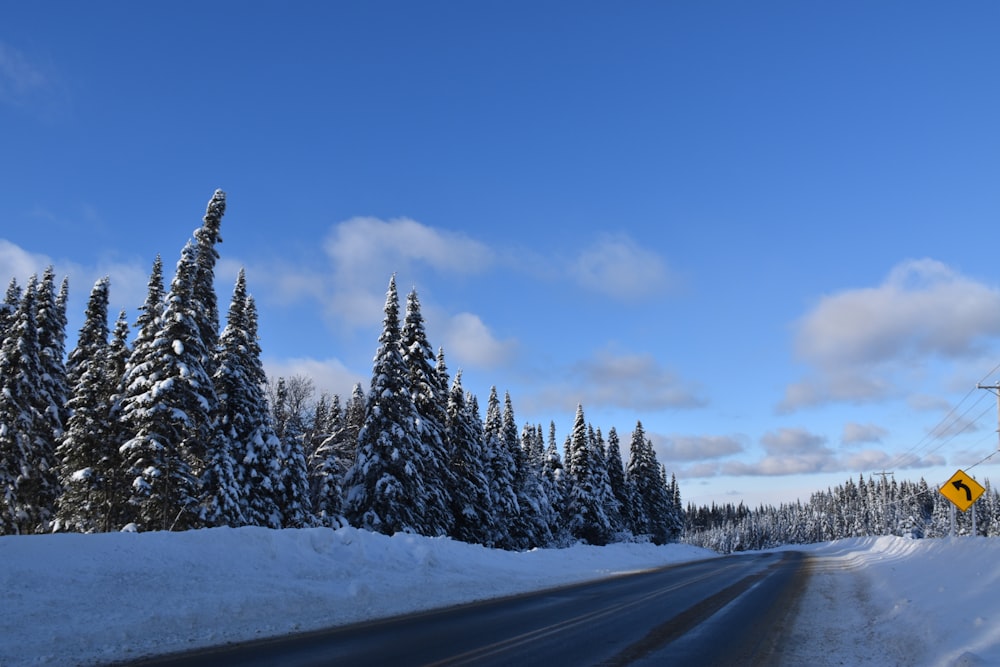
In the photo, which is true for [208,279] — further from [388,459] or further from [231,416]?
[388,459]

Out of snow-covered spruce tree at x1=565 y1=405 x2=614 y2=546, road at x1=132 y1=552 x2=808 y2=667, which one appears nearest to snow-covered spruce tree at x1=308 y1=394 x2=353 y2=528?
snow-covered spruce tree at x1=565 y1=405 x2=614 y2=546

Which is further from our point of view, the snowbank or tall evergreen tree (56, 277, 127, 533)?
tall evergreen tree (56, 277, 127, 533)

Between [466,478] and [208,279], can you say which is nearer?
[208,279]

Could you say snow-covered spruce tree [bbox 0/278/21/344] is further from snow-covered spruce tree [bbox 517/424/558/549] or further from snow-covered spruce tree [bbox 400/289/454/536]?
snow-covered spruce tree [bbox 517/424/558/549]

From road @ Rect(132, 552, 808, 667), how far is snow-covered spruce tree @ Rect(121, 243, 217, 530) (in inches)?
645

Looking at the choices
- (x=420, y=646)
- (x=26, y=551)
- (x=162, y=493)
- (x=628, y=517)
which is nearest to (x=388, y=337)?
(x=162, y=493)

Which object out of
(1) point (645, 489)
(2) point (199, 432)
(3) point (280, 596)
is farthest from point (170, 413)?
(1) point (645, 489)

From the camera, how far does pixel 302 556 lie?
17328 mm

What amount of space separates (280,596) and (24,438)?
88.5 ft

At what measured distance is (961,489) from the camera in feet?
78.3

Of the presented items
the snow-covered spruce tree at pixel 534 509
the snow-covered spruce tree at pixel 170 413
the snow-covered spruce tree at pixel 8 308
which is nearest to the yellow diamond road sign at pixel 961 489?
the snow-covered spruce tree at pixel 170 413

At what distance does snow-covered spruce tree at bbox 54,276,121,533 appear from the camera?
28.5 m

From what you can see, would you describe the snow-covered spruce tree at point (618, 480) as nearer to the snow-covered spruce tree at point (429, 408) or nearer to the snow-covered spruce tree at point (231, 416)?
the snow-covered spruce tree at point (429, 408)

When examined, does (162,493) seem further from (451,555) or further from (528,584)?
(528,584)
